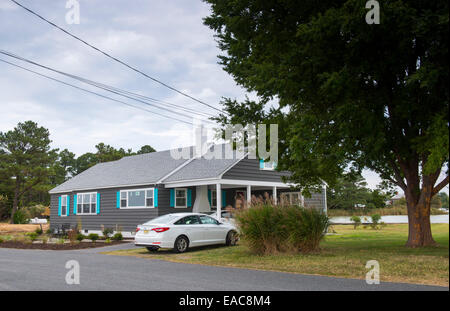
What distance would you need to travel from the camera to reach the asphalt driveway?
8102 millimetres

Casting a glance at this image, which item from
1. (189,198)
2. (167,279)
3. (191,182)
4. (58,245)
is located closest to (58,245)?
(58,245)

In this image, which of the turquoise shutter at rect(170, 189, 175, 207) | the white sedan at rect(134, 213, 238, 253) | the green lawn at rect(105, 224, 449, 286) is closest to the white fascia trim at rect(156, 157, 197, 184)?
the turquoise shutter at rect(170, 189, 175, 207)

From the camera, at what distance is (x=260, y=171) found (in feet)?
83.8

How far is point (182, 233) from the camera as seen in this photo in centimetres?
1575

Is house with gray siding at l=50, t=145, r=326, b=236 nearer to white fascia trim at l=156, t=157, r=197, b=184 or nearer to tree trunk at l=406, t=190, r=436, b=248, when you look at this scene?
white fascia trim at l=156, t=157, r=197, b=184

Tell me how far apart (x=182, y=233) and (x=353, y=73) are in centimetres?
891

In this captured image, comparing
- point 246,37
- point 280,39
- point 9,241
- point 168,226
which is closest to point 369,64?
point 280,39

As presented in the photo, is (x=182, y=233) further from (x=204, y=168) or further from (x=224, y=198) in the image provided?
(x=224, y=198)

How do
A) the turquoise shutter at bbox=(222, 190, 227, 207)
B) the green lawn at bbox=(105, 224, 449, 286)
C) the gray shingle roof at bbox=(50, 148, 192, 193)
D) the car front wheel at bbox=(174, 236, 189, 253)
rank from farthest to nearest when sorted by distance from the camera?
the turquoise shutter at bbox=(222, 190, 227, 207) < the gray shingle roof at bbox=(50, 148, 192, 193) < the car front wheel at bbox=(174, 236, 189, 253) < the green lawn at bbox=(105, 224, 449, 286)

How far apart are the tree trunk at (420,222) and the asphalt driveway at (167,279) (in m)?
6.50

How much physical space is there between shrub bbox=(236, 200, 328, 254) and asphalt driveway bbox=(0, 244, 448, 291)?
263 centimetres

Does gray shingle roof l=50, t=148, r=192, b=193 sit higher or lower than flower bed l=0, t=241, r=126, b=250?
higher

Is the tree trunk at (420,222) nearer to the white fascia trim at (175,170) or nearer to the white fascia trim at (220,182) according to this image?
the white fascia trim at (220,182)
